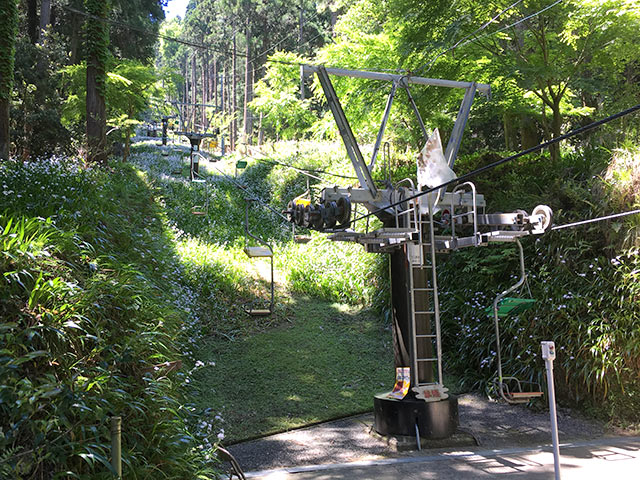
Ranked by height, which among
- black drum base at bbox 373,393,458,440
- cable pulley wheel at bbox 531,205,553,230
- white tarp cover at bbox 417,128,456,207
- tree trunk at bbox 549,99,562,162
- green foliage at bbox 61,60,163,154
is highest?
green foliage at bbox 61,60,163,154

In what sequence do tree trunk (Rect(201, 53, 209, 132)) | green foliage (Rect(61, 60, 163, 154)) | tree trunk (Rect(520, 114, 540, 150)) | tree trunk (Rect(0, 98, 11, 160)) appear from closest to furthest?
tree trunk (Rect(0, 98, 11, 160)) < tree trunk (Rect(520, 114, 540, 150)) < green foliage (Rect(61, 60, 163, 154)) < tree trunk (Rect(201, 53, 209, 132))

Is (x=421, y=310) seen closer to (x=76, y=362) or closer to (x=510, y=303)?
(x=510, y=303)

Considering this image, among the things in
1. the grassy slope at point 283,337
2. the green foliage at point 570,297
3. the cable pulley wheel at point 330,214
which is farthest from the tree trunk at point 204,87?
the cable pulley wheel at point 330,214

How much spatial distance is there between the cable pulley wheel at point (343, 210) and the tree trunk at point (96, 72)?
30.5ft

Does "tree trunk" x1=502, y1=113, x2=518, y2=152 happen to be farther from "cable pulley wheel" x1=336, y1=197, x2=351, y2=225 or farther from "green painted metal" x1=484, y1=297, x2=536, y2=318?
"cable pulley wheel" x1=336, y1=197, x2=351, y2=225

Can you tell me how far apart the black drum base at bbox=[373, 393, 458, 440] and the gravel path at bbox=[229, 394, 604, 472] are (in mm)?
161

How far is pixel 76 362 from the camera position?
4430 mm

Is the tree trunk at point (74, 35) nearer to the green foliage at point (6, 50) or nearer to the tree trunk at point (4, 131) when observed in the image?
the green foliage at point (6, 50)

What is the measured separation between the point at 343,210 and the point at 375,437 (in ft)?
10.1

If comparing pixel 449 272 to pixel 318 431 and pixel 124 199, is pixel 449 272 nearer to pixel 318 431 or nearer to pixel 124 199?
pixel 318 431

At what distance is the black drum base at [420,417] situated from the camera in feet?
23.4

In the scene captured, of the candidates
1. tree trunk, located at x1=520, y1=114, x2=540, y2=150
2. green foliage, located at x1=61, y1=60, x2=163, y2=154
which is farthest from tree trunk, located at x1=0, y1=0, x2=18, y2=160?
tree trunk, located at x1=520, y1=114, x2=540, y2=150

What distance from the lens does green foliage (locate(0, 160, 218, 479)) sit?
3.86 m

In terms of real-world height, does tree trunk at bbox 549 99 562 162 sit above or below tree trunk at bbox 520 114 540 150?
below
